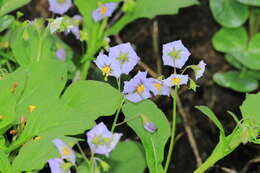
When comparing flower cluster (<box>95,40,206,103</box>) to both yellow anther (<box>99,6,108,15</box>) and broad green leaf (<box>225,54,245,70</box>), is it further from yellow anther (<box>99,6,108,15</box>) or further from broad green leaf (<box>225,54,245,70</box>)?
broad green leaf (<box>225,54,245,70</box>)

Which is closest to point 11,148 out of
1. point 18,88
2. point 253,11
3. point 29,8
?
point 18,88

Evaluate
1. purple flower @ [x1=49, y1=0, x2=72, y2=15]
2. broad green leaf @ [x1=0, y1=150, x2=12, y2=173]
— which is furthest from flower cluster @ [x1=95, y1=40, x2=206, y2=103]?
purple flower @ [x1=49, y1=0, x2=72, y2=15]

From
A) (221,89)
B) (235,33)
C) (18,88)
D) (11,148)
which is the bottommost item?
(221,89)

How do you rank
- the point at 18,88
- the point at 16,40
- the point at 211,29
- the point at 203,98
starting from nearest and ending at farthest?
the point at 18,88 < the point at 16,40 < the point at 203,98 < the point at 211,29

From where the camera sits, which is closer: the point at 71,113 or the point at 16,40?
the point at 71,113

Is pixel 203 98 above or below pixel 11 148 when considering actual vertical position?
below

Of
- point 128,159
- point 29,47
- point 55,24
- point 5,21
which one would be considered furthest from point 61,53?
point 128,159

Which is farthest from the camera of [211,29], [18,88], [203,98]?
[211,29]

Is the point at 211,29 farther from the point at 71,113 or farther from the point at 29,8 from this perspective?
the point at 71,113
